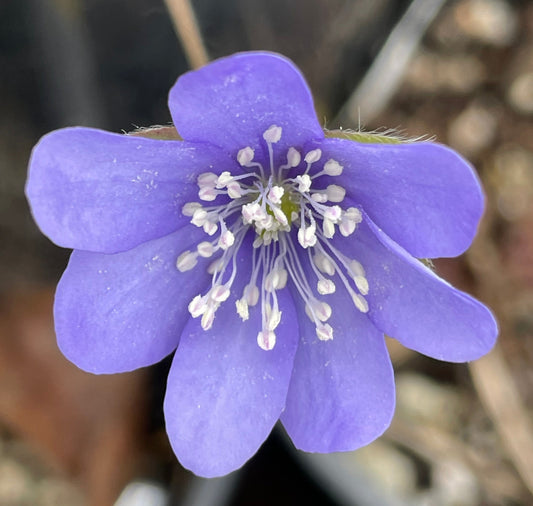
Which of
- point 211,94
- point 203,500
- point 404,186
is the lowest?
point 203,500

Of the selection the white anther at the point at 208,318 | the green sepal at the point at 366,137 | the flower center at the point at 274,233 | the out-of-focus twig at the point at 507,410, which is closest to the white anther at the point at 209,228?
the flower center at the point at 274,233

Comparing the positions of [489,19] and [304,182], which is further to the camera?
[489,19]

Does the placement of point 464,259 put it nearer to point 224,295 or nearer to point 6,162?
point 224,295

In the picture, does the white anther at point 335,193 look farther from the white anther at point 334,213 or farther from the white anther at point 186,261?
the white anther at point 186,261

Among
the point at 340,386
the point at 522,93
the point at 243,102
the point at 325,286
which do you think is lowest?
the point at 522,93

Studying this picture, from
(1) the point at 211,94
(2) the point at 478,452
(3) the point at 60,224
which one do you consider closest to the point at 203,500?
(2) the point at 478,452

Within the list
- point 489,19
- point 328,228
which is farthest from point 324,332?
point 489,19

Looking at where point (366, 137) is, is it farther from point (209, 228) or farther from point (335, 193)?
point (209, 228)
